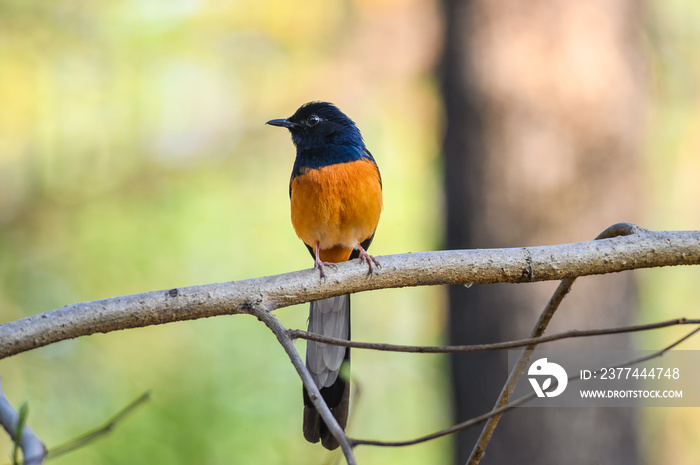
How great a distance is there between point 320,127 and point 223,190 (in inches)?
200

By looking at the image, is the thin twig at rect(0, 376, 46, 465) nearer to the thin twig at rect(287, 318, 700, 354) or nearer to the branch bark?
the branch bark

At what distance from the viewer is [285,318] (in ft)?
28.7

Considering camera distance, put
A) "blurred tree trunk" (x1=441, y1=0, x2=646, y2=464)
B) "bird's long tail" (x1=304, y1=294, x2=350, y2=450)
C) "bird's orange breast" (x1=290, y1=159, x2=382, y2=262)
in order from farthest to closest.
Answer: "blurred tree trunk" (x1=441, y1=0, x2=646, y2=464) → "bird's orange breast" (x1=290, y1=159, x2=382, y2=262) → "bird's long tail" (x1=304, y1=294, x2=350, y2=450)

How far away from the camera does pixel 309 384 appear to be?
6.50ft

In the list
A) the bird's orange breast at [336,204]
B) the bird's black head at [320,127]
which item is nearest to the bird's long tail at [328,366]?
the bird's orange breast at [336,204]

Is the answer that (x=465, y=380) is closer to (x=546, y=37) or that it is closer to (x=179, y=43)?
(x=546, y=37)

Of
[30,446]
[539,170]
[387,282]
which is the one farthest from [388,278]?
[539,170]

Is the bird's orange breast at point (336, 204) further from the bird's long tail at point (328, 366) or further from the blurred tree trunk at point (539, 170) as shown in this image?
the blurred tree trunk at point (539, 170)

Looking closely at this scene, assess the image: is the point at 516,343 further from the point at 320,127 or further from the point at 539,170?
the point at 539,170

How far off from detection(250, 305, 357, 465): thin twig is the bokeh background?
4.68m

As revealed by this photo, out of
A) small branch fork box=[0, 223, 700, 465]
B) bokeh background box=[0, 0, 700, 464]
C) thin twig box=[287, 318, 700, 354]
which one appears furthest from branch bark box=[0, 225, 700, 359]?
bokeh background box=[0, 0, 700, 464]

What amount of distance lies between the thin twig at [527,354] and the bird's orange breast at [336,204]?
5.25ft

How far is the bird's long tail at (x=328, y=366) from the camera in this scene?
10.5 ft

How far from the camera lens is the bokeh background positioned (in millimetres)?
7715
